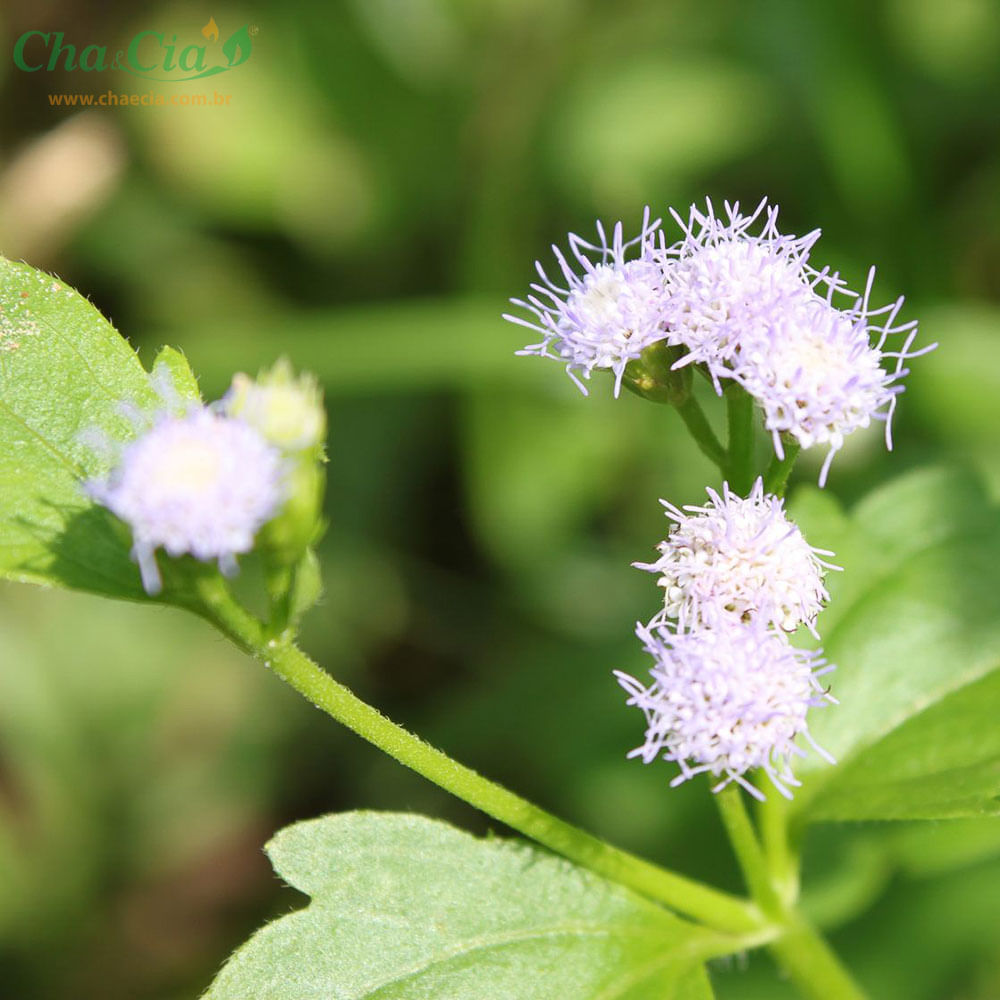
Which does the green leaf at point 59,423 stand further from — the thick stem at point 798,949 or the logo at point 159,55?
the logo at point 159,55

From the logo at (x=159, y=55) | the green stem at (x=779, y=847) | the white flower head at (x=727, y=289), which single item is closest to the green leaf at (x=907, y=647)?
the green stem at (x=779, y=847)

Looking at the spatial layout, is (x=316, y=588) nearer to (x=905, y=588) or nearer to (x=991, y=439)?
(x=905, y=588)

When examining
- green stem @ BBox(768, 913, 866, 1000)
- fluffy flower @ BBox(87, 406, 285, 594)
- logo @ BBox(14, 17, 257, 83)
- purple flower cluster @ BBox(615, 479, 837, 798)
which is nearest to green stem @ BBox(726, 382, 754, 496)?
purple flower cluster @ BBox(615, 479, 837, 798)

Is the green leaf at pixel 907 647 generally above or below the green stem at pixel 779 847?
above

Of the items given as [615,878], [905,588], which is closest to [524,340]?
[905,588]

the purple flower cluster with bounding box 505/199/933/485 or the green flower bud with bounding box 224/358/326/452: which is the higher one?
the purple flower cluster with bounding box 505/199/933/485

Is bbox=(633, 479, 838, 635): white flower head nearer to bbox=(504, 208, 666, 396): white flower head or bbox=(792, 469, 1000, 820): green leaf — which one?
bbox=(504, 208, 666, 396): white flower head

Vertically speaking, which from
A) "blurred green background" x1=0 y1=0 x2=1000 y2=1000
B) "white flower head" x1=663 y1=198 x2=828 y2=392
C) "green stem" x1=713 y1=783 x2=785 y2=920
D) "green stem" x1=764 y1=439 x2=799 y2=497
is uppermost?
"blurred green background" x1=0 y1=0 x2=1000 y2=1000

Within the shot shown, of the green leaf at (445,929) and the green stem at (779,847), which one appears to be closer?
the green leaf at (445,929)
